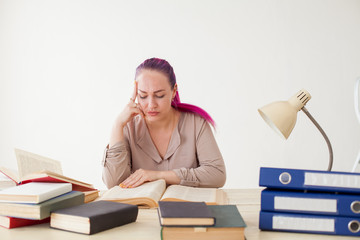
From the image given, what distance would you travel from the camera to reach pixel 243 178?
4906 mm

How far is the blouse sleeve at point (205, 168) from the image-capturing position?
74.5 inches

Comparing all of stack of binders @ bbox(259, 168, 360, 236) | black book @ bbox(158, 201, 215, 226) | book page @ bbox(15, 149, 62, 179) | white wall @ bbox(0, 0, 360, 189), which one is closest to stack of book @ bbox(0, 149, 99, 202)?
book page @ bbox(15, 149, 62, 179)

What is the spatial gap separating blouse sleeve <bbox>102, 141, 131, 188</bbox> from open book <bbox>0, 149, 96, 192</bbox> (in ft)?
0.78

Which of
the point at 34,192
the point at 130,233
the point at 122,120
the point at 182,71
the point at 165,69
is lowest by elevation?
the point at 130,233

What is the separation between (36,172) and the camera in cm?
138

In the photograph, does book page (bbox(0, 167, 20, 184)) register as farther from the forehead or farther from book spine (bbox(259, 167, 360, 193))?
book spine (bbox(259, 167, 360, 193))

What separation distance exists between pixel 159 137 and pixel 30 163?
76cm

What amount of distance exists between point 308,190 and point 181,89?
3825 mm

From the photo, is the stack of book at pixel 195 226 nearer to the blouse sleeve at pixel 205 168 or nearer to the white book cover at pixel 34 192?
the white book cover at pixel 34 192

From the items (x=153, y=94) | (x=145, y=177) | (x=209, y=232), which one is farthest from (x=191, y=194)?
(x=153, y=94)

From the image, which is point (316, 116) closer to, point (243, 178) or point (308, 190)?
point (243, 178)

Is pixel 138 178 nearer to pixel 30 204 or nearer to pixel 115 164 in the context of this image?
pixel 115 164

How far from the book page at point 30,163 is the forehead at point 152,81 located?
58 centimetres

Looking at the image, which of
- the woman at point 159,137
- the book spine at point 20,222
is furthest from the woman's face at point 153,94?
the book spine at point 20,222
